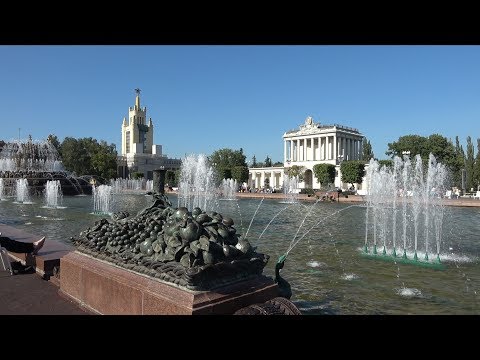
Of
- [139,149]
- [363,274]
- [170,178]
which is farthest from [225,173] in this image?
[363,274]

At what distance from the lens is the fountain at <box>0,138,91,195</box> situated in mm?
42719

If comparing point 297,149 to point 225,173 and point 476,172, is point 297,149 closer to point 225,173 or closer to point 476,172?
point 225,173

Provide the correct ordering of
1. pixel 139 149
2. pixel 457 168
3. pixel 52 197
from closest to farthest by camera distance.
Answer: pixel 52 197
pixel 457 168
pixel 139 149

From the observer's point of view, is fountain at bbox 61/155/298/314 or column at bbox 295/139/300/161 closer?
fountain at bbox 61/155/298/314

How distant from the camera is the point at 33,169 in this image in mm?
49844

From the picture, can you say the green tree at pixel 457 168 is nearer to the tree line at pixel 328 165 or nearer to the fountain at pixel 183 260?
the tree line at pixel 328 165

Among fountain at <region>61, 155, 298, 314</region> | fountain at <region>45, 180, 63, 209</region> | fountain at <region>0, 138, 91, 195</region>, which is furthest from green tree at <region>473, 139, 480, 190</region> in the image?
fountain at <region>61, 155, 298, 314</region>

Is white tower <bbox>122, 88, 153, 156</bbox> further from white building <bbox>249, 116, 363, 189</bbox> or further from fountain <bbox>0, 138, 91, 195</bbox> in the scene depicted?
fountain <bbox>0, 138, 91, 195</bbox>

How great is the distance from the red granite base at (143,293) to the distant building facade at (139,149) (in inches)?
3766

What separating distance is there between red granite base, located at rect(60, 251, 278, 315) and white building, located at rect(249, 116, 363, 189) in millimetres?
69509

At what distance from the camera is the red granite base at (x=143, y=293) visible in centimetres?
334

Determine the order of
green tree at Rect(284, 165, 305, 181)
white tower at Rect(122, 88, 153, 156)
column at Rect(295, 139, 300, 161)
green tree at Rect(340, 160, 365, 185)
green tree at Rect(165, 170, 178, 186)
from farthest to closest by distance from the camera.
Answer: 1. white tower at Rect(122, 88, 153, 156)
2. column at Rect(295, 139, 300, 161)
3. green tree at Rect(165, 170, 178, 186)
4. green tree at Rect(284, 165, 305, 181)
5. green tree at Rect(340, 160, 365, 185)

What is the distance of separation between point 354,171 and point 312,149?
87.1ft
